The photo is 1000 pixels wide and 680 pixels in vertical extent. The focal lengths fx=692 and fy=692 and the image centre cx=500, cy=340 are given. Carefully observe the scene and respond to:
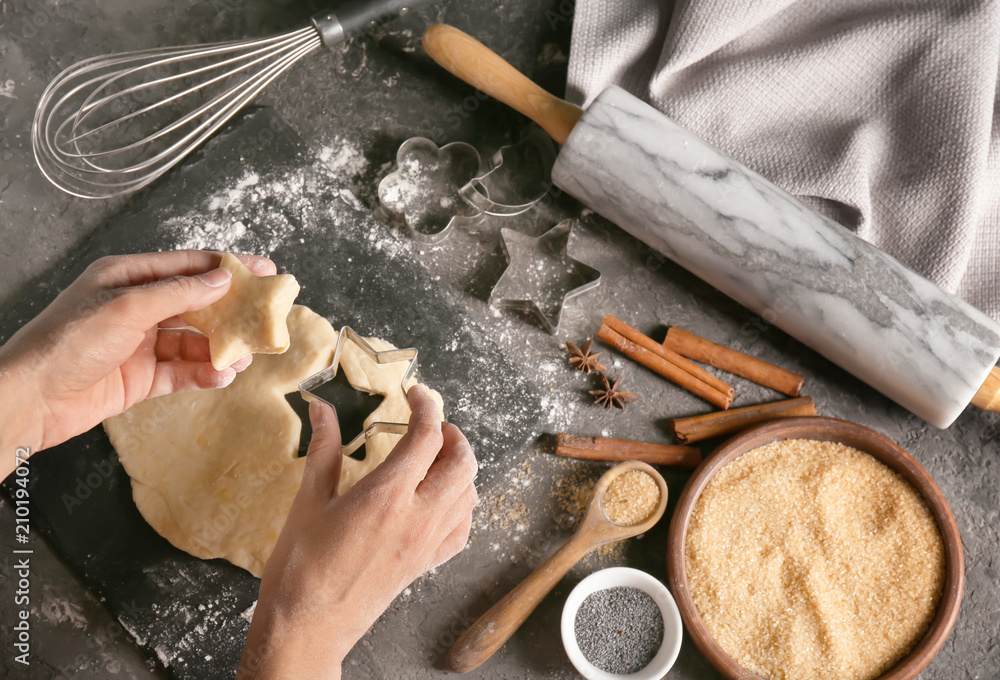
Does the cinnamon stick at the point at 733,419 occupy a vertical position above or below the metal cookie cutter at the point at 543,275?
below

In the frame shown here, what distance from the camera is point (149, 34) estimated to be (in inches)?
64.4

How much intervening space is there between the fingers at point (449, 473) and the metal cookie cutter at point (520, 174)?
2.15ft

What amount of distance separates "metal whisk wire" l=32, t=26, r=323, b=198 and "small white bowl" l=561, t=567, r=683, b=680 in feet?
4.20

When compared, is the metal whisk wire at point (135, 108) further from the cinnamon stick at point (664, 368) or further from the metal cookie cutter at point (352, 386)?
the cinnamon stick at point (664, 368)

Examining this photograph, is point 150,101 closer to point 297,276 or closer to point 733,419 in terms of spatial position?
point 297,276

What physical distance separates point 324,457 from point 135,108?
1.03 m

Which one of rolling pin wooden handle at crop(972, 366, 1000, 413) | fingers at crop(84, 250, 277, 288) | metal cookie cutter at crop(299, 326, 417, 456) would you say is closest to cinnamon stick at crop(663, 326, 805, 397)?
rolling pin wooden handle at crop(972, 366, 1000, 413)

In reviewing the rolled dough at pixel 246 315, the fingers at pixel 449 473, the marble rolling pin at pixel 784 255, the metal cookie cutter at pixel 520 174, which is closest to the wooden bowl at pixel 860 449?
the marble rolling pin at pixel 784 255


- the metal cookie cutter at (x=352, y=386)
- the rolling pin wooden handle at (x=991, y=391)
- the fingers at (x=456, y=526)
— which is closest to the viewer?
the fingers at (x=456, y=526)

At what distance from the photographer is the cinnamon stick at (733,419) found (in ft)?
5.19

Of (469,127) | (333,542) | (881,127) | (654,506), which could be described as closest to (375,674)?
(333,542)

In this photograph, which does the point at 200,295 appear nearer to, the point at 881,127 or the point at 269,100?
the point at 269,100

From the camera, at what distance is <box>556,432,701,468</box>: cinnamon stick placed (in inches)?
61.6

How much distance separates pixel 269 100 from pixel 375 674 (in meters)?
1.34
